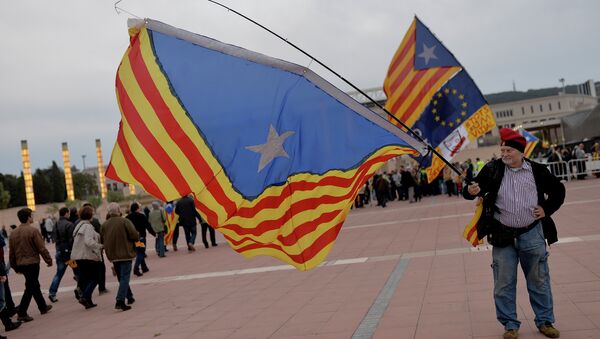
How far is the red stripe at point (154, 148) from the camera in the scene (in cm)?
455

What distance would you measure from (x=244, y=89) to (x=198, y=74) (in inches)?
14.9

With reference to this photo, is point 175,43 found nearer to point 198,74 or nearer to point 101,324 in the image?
point 198,74

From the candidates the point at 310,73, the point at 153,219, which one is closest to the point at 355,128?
the point at 310,73

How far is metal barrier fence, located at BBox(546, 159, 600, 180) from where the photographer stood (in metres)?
24.5

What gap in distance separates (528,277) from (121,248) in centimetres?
624

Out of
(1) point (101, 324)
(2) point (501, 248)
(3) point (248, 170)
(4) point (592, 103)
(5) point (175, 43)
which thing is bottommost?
(1) point (101, 324)

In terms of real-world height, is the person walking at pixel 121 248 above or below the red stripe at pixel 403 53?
below

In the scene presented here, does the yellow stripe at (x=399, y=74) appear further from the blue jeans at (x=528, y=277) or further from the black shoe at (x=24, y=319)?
the black shoe at (x=24, y=319)

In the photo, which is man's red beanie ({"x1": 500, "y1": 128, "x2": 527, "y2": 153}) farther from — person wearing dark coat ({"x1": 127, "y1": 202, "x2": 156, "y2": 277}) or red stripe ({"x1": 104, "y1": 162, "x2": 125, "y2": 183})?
person wearing dark coat ({"x1": 127, "y1": 202, "x2": 156, "y2": 277})

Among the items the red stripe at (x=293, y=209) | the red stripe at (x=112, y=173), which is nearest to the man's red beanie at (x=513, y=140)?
the red stripe at (x=293, y=209)

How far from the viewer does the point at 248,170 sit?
4.48 metres

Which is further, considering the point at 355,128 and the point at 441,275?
the point at 441,275

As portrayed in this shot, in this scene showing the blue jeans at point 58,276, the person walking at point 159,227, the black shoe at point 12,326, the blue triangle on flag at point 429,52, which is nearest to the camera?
the black shoe at point 12,326

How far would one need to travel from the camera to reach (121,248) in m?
9.13
